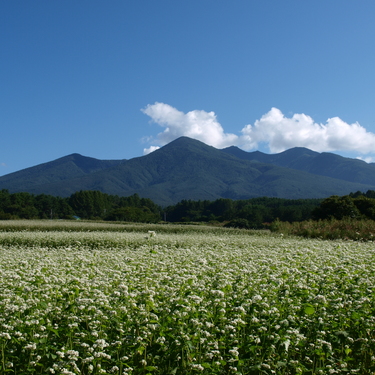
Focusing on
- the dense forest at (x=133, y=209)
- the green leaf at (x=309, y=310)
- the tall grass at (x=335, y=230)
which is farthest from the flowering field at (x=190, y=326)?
the dense forest at (x=133, y=209)

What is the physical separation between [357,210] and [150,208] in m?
92.2

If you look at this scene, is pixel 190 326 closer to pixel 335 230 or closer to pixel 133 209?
pixel 335 230

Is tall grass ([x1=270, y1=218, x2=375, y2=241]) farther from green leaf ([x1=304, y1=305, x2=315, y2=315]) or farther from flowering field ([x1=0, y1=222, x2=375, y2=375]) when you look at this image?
green leaf ([x1=304, y1=305, x2=315, y2=315])


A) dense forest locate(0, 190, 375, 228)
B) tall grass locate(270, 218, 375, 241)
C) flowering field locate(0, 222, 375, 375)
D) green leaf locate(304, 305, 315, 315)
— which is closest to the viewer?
flowering field locate(0, 222, 375, 375)

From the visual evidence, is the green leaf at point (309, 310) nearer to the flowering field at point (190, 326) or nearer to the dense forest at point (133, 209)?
the flowering field at point (190, 326)

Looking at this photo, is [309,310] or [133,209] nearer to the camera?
[309,310]

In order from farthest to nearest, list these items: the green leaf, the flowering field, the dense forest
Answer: the dense forest < the green leaf < the flowering field

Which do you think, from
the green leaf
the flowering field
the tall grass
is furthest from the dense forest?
the green leaf

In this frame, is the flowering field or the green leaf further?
the green leaf

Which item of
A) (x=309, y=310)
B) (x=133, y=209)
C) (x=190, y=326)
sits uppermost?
(x=133, y=209)

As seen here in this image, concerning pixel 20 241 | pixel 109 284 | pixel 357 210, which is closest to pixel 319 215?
pixel 357 210

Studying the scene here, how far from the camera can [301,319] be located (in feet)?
17.2

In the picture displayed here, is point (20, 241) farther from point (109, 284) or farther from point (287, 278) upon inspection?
point (287, 278)

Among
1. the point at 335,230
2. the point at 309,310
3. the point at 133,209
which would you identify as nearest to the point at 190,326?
the point at 309,310
